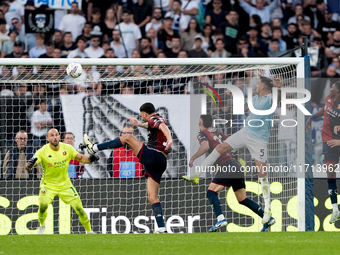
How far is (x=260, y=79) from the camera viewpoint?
31.7ft

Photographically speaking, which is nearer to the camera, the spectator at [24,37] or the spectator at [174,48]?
the spectator at [174,48]

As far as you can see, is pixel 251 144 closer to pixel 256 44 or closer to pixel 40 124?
pixel 40 124

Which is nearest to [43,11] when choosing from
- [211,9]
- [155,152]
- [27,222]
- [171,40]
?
[171,40]

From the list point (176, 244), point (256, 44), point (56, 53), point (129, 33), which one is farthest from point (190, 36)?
point (176, 244)

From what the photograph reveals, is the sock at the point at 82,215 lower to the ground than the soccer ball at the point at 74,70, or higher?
lower

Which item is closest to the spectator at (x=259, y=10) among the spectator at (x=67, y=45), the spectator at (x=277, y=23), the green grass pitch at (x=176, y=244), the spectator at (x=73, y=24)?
the spectator at (x=277, y=23)

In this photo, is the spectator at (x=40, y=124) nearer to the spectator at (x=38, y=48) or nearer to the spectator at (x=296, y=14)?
the spectator at (x=38, y=48)

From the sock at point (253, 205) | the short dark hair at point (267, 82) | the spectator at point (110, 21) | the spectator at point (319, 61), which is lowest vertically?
the sock at point (253, 205)

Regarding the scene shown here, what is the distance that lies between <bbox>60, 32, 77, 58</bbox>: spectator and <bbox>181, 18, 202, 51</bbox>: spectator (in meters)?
2.60

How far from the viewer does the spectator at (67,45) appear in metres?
13.4

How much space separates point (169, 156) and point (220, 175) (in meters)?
1.41

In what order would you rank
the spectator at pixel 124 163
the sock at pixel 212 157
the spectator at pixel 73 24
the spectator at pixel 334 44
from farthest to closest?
the spectator at pixel 334 44, the spectator at pixel 73 24, the spectator at pixel 124 163, the sock at pixel 212 157

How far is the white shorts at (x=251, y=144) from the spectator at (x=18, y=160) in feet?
11.9

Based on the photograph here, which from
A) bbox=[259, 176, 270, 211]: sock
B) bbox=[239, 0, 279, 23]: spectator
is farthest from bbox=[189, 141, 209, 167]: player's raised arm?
bbox=[239, 0, 279, 23]: spectator
